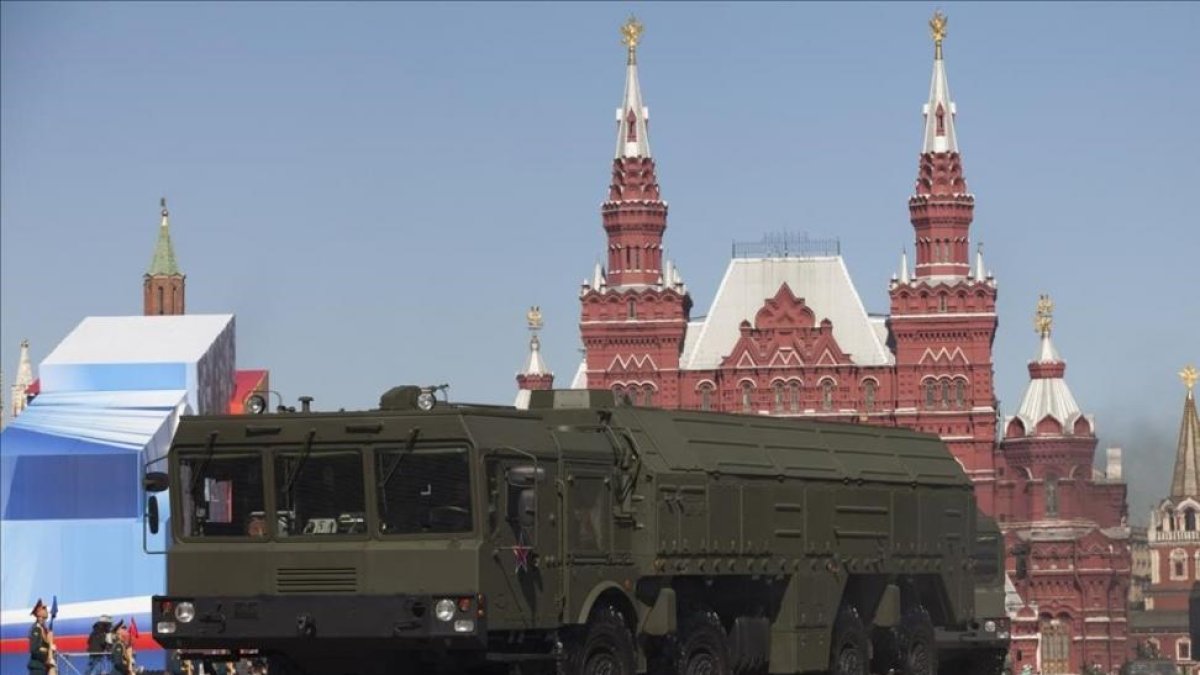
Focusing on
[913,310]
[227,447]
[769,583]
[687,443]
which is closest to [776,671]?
[769,583]

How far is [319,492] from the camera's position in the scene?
2236 centimetres

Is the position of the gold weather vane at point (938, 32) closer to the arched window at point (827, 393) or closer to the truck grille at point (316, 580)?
the arched window at point (827, 393)

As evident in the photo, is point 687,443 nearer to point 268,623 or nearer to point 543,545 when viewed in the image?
point 543,545

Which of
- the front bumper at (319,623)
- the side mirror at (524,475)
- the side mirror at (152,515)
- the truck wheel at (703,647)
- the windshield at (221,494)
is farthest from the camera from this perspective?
the truck wheel at (703,647)

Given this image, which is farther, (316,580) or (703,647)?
(703,647)

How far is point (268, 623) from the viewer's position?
21953 millimetres

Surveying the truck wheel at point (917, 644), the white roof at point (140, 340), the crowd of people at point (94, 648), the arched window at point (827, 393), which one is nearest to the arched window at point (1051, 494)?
the arched window at point (827, 393)

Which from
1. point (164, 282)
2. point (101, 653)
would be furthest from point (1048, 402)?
point (101, 653)

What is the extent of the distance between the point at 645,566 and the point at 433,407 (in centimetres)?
310

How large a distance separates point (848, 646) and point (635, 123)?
10857 cm

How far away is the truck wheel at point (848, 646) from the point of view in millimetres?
27984

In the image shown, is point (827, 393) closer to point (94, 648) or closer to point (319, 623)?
point (94, 648)

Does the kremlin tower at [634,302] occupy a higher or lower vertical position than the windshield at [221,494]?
higher

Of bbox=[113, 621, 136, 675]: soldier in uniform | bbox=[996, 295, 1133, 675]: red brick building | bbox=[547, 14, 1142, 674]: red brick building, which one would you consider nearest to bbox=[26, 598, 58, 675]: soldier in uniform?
bbox=[113, 621, 136, 675]: soldier in uniform
